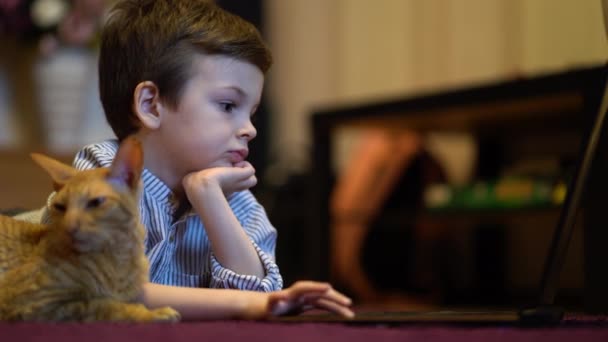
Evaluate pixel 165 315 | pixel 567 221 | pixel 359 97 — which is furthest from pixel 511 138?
pixel 165 315

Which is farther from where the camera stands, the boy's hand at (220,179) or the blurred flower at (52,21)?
the blurred flower at (52,21)

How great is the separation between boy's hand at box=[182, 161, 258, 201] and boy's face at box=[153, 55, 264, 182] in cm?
4

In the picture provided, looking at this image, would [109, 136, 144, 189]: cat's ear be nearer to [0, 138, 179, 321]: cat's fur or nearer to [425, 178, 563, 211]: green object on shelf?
[0, 138, 179, 321]: cat's fur

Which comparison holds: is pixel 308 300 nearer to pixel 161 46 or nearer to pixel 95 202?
pixel 95 202

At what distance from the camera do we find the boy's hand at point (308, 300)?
86 centimetres

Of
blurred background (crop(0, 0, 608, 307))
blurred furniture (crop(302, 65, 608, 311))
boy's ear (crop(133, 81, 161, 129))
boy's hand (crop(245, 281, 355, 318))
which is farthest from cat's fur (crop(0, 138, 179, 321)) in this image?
blurred background (crop(0, 0, 608, 307))

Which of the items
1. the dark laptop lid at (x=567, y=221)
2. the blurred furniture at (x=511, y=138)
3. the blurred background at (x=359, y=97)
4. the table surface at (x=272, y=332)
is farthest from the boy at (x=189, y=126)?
the blurred background at (x=359, y=97)

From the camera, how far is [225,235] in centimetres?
103

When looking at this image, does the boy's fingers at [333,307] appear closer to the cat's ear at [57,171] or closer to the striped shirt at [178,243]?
the striped shirt at [178,243]

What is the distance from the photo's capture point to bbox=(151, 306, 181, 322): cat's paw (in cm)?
82

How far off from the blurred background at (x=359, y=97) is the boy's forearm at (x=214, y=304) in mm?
1374

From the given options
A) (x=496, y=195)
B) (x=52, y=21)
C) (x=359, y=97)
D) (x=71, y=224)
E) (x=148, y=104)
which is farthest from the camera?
(x=359, y=97)

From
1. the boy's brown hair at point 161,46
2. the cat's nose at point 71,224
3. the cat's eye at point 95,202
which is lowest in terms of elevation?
the cat's nose at point 71,224

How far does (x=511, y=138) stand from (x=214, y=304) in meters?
2.05
